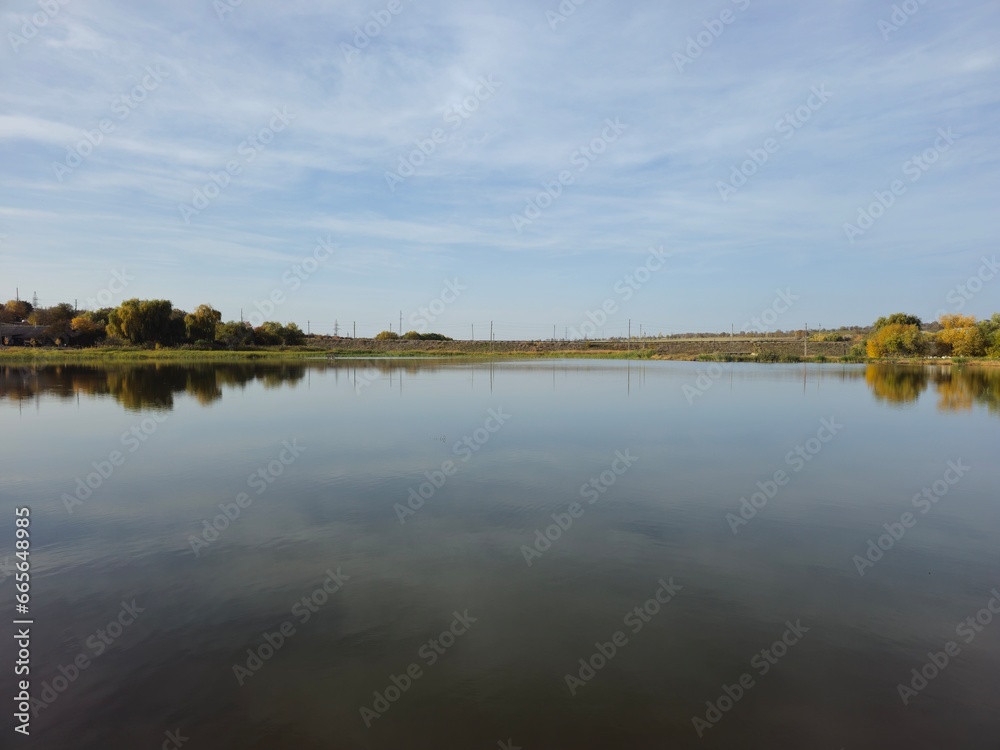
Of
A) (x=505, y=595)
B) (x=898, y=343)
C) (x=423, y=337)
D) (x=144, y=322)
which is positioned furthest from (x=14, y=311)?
(x=898, y=343)

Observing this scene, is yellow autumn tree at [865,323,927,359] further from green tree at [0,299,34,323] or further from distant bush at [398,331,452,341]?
green tree at [0,299,34,323]

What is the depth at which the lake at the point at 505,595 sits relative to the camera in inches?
148

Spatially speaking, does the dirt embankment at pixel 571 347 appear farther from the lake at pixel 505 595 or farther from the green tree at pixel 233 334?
the lake at pixel 505 595

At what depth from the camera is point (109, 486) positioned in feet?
30.4

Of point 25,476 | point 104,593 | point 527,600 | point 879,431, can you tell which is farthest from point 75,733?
point 879,431

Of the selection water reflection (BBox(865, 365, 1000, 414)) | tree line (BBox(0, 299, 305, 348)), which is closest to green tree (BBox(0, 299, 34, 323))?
tree line (BBox(0, 299, 305, 348))

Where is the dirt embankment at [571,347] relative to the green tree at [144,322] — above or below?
below

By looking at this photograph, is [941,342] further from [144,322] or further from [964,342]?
[144,322]

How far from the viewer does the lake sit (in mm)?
3760

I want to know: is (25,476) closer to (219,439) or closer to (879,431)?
(219,439)

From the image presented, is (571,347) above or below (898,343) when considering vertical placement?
below

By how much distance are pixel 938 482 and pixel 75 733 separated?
1256 cm

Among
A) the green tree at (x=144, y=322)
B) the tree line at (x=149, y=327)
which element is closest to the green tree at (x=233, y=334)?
the tree line at (x=149, y=327)

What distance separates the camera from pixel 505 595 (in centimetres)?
539
